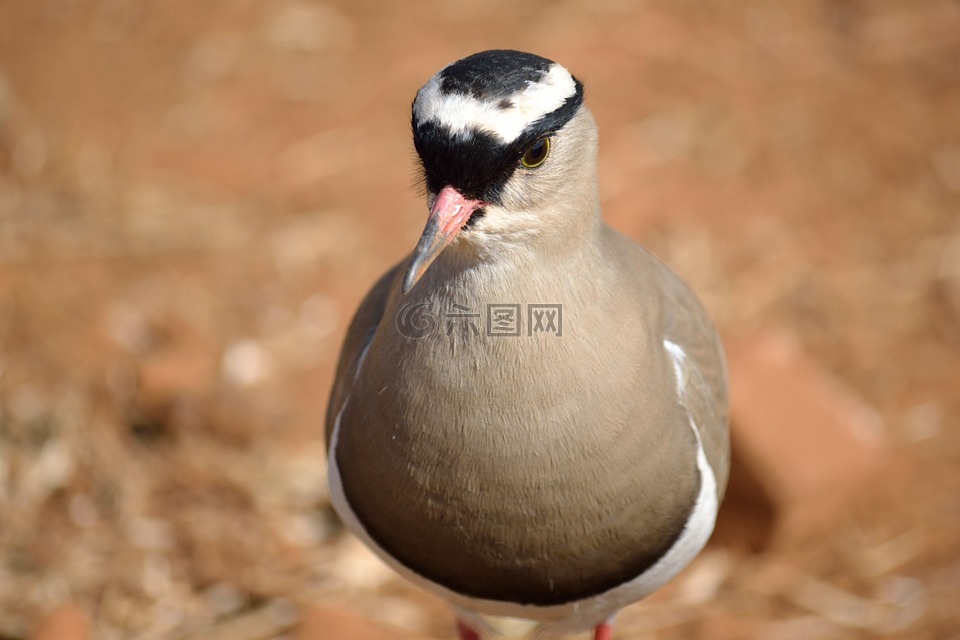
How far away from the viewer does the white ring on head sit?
2.36 m

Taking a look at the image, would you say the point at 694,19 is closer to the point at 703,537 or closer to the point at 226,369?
the point at 226,369

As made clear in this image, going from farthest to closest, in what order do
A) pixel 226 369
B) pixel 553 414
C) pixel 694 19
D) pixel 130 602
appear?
pixel 694 19, pixel 226 369, pixel 130 602, pixel 553 414

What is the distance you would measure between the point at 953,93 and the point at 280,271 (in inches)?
167

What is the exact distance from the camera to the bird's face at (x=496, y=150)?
93.3 inches

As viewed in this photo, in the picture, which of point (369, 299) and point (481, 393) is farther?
point (369, 299)

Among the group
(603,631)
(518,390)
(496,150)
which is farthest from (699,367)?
(496,150)

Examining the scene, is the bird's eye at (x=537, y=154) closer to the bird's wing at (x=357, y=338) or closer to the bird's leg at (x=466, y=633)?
the bird's wing at (x=357, y=338)

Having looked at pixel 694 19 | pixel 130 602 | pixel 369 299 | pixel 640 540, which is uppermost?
pixel 369 299

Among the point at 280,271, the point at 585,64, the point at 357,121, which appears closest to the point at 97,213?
the point at 280,271

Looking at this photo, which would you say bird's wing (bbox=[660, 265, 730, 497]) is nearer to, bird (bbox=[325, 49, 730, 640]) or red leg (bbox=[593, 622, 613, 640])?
bird (bbox=[325, 49, 730, 640])

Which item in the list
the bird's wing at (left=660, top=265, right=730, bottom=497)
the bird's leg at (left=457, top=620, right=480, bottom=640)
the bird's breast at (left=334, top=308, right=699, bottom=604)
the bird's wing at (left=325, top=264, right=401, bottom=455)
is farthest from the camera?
the bird's leg at (left=457, top=620, right=480, bottom=640)

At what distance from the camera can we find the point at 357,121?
642 centimetres

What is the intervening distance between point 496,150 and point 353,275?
130 inches

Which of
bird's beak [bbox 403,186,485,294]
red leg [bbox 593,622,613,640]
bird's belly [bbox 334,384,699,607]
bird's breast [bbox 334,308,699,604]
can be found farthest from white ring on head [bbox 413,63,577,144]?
red leg [bbox 593,622,613,640]
